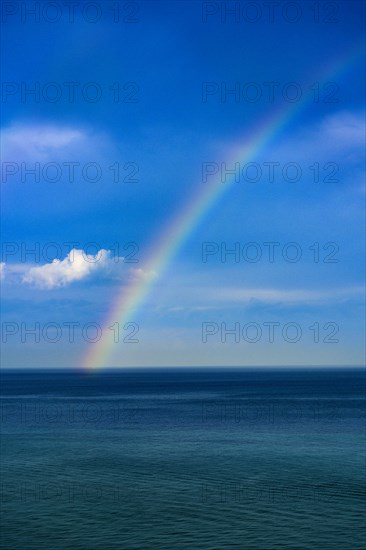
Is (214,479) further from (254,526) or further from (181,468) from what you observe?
(254,526)

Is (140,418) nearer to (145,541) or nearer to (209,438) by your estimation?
(209,438)

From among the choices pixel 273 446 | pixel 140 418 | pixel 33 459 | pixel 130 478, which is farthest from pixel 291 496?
pixel 140 418

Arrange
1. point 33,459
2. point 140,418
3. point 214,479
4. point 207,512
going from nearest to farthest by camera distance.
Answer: point 207,512 < point 214,479 < point 33,459 < point 140,418

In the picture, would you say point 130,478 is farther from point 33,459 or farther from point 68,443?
point 68,443

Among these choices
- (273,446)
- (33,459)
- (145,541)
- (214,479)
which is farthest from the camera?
(273,446)

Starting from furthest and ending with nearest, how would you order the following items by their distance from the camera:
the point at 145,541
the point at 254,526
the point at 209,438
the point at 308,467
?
the point at 209,438
the point at 308,467
the point at 254,526
the point at 145,541

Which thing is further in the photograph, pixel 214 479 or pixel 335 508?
pixel 214 479

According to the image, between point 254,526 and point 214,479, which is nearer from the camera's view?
point 254,526

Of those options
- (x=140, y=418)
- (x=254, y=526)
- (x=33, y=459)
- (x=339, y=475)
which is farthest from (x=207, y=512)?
(x=140, y=418)

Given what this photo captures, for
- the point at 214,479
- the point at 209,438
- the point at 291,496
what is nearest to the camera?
the point at 291,496
